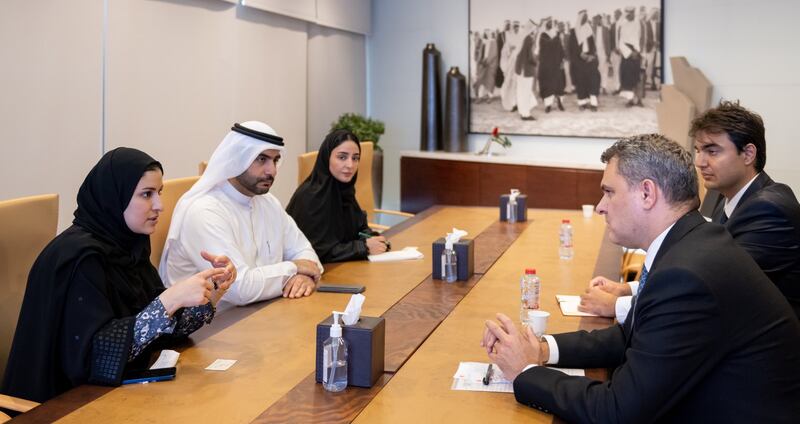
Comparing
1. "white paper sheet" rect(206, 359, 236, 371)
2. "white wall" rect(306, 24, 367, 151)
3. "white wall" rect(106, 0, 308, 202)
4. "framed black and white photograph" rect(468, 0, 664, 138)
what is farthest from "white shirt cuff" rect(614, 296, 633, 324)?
"white wall" rect(306, 24, 367, 151)

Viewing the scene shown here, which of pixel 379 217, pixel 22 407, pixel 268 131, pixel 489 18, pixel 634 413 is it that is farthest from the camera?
pixel 379 217

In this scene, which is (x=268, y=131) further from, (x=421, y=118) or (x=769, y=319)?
(x=421, y=118)

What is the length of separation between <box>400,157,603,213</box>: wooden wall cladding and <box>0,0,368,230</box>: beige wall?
129cm

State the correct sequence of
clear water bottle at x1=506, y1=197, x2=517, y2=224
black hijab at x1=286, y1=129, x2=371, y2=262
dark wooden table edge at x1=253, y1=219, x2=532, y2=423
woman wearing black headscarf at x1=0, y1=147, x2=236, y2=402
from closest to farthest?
1. dark wooden table edge at x1=253, y1=219, x2=532, y2=423
2. woman wearing black headscarf at x1=0, y1=147, x2=236, y2=402
3. black hijab at x1=286, y1=129, x2=371, y2=262
4. clear water bottle at x1=506, y1=197, x2=517, y2=224

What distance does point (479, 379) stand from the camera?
214 cm

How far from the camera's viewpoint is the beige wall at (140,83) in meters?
4.52

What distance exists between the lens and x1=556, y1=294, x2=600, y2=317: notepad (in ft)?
9.45

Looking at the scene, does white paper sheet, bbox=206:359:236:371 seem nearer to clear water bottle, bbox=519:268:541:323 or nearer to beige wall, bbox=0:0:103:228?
clear water bottle, bbox=519:268:541:323

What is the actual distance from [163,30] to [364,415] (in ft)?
14.4

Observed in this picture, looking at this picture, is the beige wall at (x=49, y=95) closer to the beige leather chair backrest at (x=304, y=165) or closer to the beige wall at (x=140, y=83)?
the beige wall at (x=140, y=83)

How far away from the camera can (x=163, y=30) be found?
18.2 ft

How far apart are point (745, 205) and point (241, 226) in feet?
6.82

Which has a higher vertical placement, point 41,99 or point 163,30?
point 163,30

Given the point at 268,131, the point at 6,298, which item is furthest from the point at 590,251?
the point at 6,298
